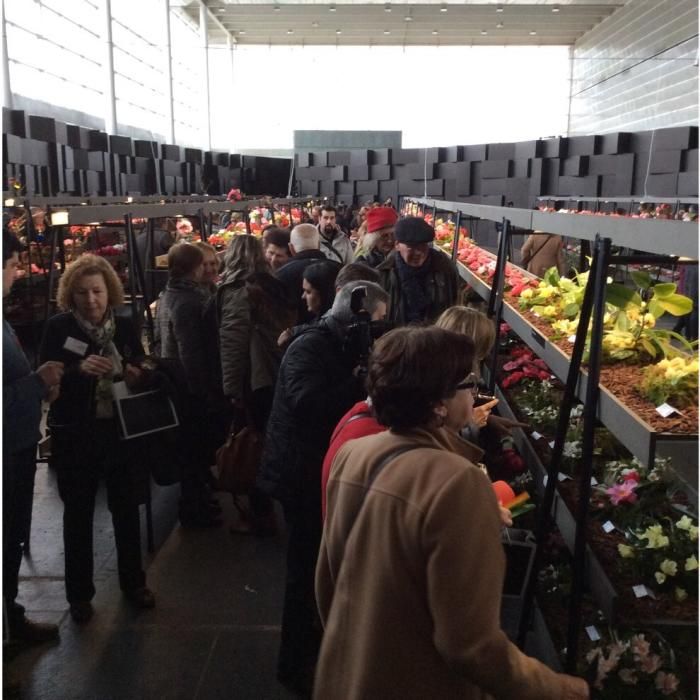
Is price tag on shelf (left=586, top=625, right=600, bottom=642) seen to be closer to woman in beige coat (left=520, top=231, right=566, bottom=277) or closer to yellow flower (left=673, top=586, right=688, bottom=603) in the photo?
yellow flower (left=673, top=586, right=688, bottom=603)

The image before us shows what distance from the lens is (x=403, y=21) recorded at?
80.2 feet

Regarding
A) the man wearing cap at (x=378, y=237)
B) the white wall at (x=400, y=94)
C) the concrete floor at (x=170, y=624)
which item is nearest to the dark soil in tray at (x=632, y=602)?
the concrete floor at (x=170, y=624)

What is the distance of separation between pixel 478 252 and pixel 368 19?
2079 cm

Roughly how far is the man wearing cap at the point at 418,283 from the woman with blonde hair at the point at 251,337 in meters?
0.64

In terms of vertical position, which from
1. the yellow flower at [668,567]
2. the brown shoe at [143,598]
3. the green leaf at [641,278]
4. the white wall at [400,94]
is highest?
the white wall at [400,94]

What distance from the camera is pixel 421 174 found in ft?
68.9

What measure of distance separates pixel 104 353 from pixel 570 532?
196cm

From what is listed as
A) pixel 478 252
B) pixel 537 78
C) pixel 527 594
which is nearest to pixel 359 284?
pixel 527 594

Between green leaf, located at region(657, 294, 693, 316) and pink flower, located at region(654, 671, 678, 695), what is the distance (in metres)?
1.13

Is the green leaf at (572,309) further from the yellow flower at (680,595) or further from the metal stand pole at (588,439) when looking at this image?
the yellow flower at (680,595)

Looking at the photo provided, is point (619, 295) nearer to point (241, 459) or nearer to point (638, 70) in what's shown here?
point (241, 459)

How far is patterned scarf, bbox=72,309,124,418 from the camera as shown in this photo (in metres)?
2.99

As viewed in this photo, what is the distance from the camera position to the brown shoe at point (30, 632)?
9.53ft

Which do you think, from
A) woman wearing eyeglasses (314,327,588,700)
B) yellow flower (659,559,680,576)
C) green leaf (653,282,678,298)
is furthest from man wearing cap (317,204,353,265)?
woman wearing eyeglasses (314,327,588,700)
